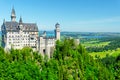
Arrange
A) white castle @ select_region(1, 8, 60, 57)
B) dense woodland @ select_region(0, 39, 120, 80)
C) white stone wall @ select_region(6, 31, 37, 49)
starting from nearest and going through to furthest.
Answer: dense woodland @ select_region(0, 39, 120, 80) < white castle @ select_region(1, 8, 60, 57) < white stone wall @ select_region(6, 31, 37, 49)

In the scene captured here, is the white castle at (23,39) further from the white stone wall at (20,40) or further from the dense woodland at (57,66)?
the dense woodland at (57,66)

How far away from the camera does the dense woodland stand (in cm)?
7819

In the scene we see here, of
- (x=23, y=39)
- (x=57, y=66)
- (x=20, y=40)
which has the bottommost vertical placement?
(x=57, y=66)

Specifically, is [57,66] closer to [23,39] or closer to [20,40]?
[23,39]

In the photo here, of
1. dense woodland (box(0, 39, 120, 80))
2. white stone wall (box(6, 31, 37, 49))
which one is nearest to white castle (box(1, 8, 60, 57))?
white stone wall (box(6, 31, 37, 49))

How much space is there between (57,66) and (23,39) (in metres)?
44.9

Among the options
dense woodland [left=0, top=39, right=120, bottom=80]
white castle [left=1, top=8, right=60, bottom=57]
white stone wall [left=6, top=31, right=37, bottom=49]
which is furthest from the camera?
white stone wall [left=6, top=31, right=37, bottom=49]

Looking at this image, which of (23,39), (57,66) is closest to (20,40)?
(23,39)

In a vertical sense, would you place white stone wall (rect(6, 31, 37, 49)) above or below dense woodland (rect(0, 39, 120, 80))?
above

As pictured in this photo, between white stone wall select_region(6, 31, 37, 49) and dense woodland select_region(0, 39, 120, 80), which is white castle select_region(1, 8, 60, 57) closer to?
white stone wall select_region(6, 31, 37, 49)

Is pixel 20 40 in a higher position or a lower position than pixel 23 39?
lower

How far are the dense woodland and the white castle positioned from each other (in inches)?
374

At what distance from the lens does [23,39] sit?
130 m

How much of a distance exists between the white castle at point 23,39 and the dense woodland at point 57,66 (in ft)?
31.1
